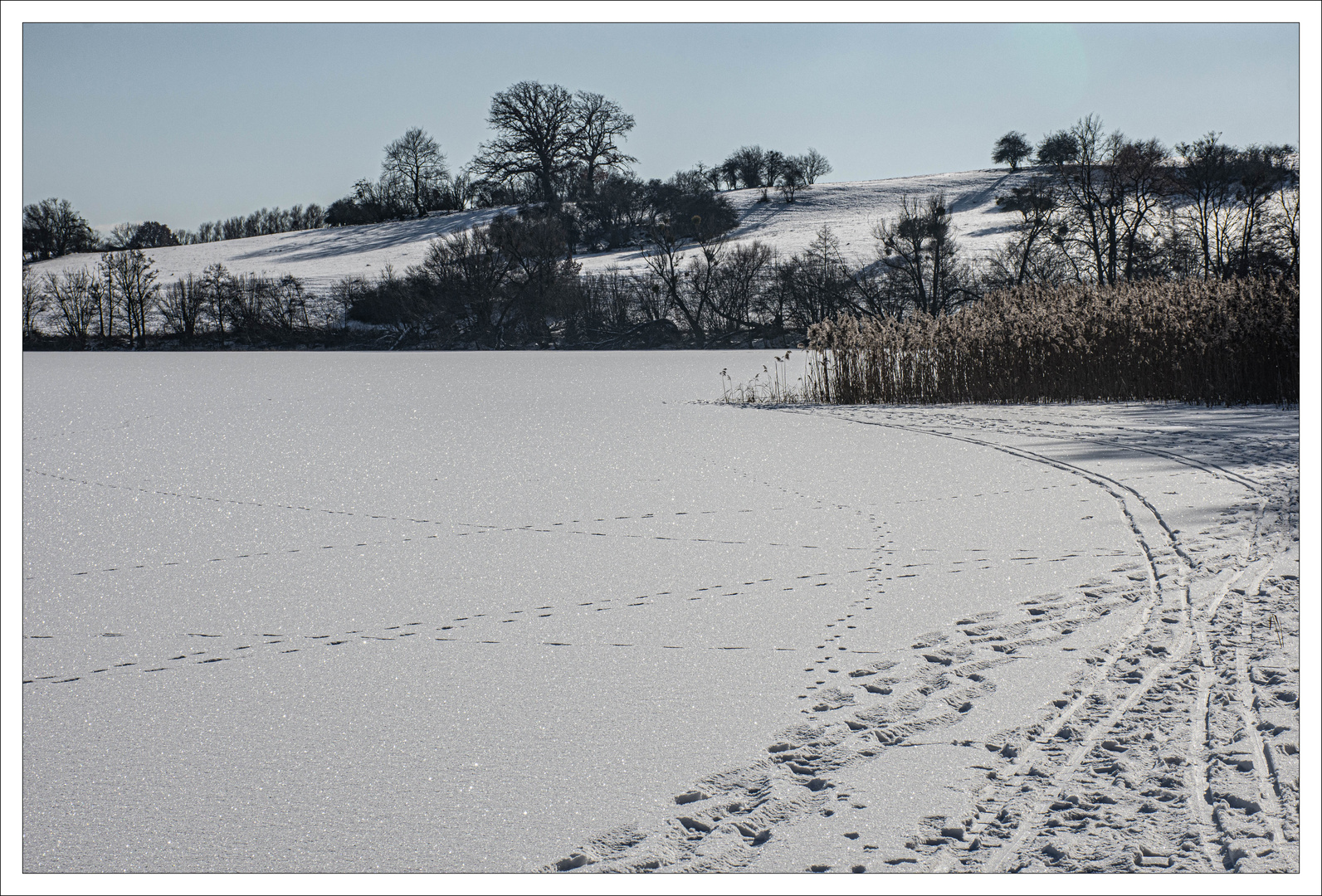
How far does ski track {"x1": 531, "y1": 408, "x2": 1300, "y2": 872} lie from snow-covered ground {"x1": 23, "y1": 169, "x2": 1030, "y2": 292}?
38.4m

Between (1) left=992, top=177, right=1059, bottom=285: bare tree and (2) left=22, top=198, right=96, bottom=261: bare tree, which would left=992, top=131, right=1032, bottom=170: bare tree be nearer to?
(1) left=992, top=177, right=1059, bottom=285: bare tree

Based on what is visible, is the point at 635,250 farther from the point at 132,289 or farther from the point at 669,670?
the point at 669,670

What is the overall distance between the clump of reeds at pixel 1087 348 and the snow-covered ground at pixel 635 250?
97.8 feet

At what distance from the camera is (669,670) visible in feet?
8.52

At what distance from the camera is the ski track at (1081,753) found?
1694mm

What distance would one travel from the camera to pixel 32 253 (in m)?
40.4

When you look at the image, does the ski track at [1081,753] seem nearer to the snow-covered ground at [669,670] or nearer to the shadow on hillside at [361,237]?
the snow-covered ground at [669,670]

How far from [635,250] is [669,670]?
4568 centimetres

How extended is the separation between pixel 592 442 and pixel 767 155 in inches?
2202


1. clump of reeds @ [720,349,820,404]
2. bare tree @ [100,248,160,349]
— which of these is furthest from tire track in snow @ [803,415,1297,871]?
bare tree @ [100,248,160,349]

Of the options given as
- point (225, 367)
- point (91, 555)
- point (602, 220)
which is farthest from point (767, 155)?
point (91, 555)

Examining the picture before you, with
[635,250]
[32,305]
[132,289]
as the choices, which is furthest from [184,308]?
[635,250]

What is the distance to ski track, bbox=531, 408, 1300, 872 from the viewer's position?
66.7 inches

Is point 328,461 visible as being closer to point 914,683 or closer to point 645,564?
point 645,564
